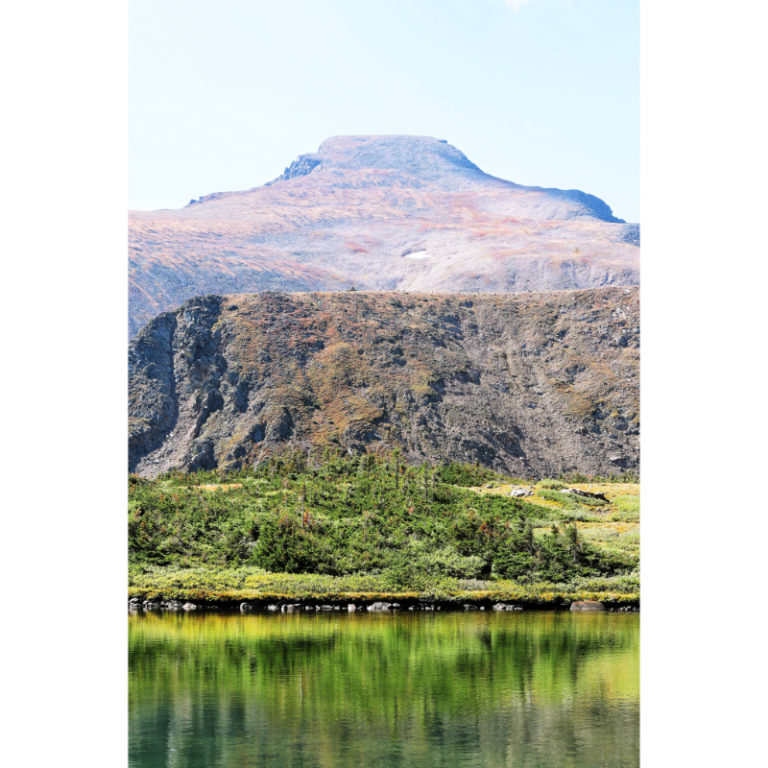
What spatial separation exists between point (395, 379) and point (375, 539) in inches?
429

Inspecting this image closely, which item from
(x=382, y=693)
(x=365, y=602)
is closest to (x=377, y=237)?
(x=365, y=602)

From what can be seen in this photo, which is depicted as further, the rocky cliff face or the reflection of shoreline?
the rocky cliff face

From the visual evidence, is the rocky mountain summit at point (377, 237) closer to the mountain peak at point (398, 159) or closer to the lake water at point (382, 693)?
the mountain peak at point (398, 159)

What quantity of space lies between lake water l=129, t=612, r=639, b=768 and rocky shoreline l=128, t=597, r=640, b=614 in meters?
0.66

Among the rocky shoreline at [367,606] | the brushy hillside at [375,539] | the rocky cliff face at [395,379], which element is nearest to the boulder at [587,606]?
the rocky shoreline at [367,606]

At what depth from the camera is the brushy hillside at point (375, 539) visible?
15109 millimetres

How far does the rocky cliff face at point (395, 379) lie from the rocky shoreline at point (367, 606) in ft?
31.9

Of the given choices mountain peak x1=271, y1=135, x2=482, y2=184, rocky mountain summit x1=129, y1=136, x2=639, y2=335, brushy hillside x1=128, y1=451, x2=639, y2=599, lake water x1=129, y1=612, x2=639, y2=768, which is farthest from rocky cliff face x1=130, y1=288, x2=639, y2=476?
lake water x1=129, y1=612, x2=639, y2=768

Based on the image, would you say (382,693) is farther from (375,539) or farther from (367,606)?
(375,539)

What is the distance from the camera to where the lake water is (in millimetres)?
7949

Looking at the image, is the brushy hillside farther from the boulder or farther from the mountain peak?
the mountain peak
